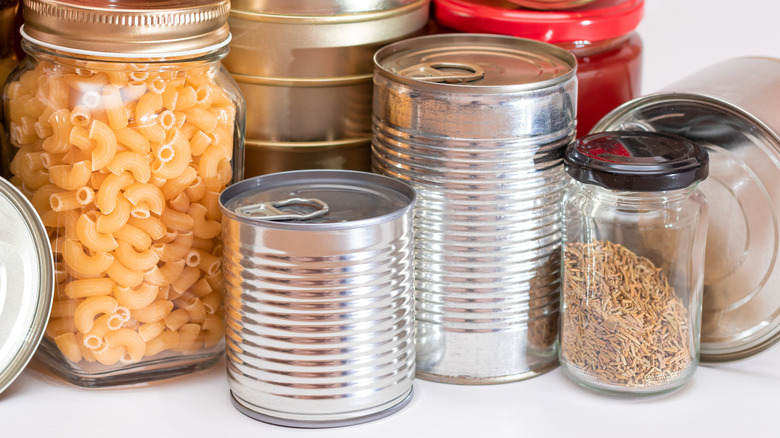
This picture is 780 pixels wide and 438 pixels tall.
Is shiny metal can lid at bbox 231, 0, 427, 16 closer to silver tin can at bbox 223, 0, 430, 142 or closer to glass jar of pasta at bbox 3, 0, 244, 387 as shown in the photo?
silver tin can at bbox 223, 0, 430, 142

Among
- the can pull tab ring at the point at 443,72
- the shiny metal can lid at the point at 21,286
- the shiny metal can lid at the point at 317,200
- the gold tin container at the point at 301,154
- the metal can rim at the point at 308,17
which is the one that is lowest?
the shiny metal can lid at the point at 21,286

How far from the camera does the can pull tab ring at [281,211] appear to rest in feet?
4.23

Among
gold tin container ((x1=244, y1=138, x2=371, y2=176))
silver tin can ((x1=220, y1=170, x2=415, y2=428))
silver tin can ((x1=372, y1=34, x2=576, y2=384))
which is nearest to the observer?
silver tin can ((x1=220, y1=170, x2=415, y2=428))

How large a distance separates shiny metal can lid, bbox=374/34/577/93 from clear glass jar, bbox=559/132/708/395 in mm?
119

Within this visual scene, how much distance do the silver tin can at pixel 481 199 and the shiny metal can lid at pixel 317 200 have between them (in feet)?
0.15

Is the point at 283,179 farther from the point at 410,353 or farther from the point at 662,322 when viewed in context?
the point at 662,322

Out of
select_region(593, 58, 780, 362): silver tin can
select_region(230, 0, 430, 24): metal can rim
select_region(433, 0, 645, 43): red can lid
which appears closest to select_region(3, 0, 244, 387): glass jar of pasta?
select_region(230, 0, 430, 24): metal can rim

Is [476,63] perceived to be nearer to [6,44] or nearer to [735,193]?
[735,193]

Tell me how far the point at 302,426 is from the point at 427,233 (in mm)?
290

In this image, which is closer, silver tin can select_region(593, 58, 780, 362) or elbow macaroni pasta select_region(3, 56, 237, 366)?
elbow macaroni pasta select_region(3, 56, 237, 366)

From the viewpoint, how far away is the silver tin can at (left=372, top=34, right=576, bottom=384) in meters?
1.35

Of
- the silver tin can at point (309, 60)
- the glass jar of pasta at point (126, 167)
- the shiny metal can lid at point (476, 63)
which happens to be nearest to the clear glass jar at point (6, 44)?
the glass jar of pasta at point (126, 167)

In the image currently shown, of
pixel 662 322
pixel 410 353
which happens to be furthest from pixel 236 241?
pixel 662 322

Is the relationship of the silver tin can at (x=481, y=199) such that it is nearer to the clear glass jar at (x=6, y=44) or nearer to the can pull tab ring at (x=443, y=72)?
the can pull tab ring at (x=443, y=72)
